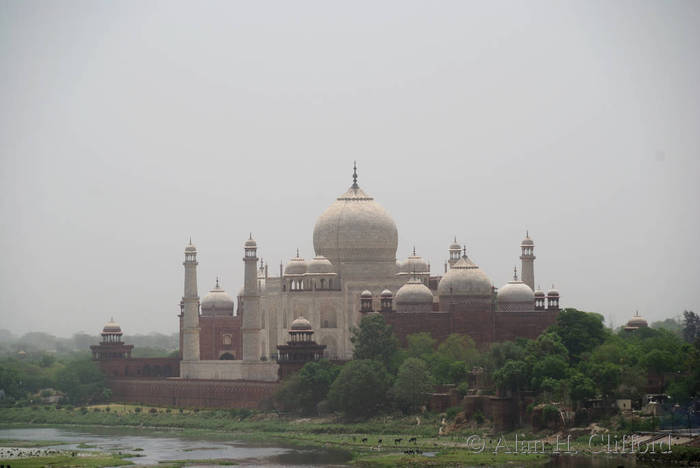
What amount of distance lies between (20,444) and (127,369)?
1073 inches

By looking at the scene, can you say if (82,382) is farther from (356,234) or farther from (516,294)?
(516,294)

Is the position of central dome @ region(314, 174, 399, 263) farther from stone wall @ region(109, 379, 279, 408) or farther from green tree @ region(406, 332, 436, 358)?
stone wall @ region(109, 379, 279, 408)

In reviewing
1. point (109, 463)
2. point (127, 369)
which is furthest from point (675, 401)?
point (127, 369)

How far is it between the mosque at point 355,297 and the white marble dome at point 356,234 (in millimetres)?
59

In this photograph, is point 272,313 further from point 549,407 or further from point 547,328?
point 549,407

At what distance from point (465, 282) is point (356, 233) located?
806 cm

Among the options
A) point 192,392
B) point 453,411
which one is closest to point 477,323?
point 453,411

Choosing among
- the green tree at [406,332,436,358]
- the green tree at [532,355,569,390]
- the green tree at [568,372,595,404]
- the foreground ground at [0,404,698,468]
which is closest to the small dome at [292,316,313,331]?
the foreground ground at [0,404,698,468]

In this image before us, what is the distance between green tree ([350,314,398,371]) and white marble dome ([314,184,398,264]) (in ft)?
27.5

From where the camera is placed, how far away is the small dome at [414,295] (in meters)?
90.9

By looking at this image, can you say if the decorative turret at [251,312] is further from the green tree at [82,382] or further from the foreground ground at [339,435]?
the green tree at [82,382]

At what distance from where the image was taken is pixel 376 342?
288ft

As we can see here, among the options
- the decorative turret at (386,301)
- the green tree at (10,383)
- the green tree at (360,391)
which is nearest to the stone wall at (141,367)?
the green tree at (10,383)

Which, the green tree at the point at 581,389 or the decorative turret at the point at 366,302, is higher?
the decorative turret at the point at 366,302
